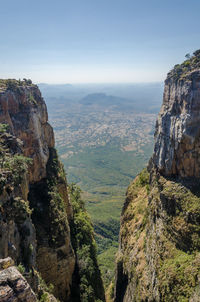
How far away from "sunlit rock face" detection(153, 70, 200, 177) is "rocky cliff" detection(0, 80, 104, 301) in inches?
799

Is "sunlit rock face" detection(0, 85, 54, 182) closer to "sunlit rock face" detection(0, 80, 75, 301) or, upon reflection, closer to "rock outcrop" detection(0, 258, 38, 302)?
"sunlit rock face" detection(0, 80, 75, 301)

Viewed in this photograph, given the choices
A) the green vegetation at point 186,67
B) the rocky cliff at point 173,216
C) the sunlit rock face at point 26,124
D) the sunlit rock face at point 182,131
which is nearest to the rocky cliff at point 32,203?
the sunlit rock face at point 26,124

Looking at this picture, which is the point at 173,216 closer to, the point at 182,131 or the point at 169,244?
the point at 169,244

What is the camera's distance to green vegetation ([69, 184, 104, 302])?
34438 mm

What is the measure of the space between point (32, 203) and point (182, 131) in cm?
2649

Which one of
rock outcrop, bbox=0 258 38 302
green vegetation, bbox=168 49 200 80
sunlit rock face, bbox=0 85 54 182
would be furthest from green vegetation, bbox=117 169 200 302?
sunlit rock face, bbox=0 85 54 182

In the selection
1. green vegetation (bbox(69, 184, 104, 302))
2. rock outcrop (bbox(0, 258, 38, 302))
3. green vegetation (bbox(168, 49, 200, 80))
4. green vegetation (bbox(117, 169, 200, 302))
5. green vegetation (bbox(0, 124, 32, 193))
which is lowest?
green vegetation (bbox(69, 184, 104, 302))

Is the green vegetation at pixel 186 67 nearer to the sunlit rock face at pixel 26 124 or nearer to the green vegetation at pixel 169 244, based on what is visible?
the green vegetation at pixel 169 244

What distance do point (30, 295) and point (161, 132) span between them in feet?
95.5

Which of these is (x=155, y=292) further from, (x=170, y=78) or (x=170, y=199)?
(x=170, y=78)

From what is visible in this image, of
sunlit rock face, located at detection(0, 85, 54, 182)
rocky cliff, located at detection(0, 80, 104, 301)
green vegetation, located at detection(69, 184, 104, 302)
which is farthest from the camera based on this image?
sunlit rock face, located at detection(0, 85, 54, 182)

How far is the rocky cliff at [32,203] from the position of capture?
20.1 metres

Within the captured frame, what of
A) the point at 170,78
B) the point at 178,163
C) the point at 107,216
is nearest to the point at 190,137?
the point at 178,163

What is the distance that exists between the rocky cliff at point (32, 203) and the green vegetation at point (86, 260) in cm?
35
